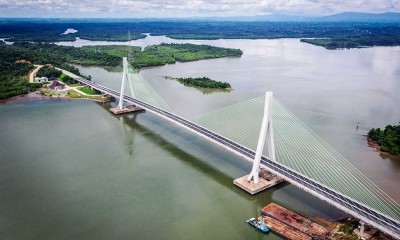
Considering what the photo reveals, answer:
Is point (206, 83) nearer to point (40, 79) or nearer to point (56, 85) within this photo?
point (56, 85)

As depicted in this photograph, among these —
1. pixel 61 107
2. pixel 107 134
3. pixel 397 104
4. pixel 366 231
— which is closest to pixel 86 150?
pixel 107 134

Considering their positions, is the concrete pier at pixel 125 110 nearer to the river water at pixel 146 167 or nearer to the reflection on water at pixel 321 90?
the river water at pixel 146 167

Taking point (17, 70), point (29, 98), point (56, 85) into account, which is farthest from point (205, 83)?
point (17, 70)

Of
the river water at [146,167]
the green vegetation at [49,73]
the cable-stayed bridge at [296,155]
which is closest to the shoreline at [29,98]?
the river water at [146,167]

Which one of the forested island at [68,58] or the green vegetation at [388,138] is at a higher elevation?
the forested island at [68,58]

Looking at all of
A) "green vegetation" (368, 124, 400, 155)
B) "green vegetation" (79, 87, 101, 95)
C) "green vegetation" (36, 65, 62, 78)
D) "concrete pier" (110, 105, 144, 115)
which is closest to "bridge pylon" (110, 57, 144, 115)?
"concrete pier" (110, 105, 144, 115)

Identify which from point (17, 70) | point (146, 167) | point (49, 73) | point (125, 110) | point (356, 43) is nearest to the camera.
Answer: point (146, 167)
